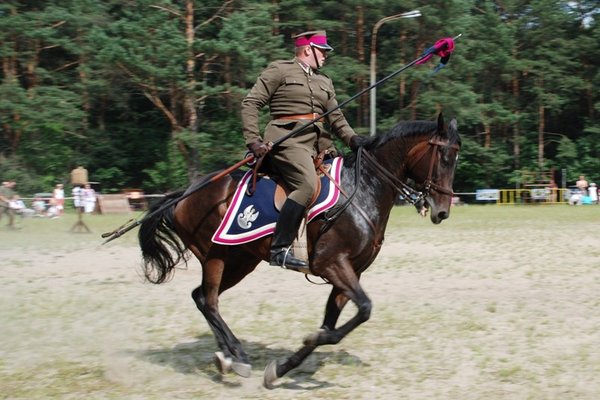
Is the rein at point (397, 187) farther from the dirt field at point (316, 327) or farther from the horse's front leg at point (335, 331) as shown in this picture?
the dirt field at point (316, 327)

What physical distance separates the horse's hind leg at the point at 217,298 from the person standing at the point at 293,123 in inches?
31.0

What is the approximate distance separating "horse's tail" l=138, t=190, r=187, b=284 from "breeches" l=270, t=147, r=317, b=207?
1.53 m

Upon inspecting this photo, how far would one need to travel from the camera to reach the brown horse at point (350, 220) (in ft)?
22.7

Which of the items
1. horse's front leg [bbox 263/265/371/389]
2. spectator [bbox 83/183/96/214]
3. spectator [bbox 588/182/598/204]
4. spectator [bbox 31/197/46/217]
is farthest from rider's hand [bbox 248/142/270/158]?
spectator [bbox 588/182/598/204]

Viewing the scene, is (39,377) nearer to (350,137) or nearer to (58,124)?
(350,137)

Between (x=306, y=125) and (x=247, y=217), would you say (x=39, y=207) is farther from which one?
(x=306, y=125)

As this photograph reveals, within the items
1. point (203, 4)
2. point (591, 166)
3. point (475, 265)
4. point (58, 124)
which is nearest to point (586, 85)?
point (591, 166)

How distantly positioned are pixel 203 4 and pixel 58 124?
10.6m

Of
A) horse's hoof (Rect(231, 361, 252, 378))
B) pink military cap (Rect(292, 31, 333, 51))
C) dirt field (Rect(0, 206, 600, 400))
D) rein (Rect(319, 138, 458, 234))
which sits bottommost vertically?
dirt field (Rect(0, 206, 600, 400))

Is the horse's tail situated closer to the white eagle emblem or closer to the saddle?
the white eagle emblem

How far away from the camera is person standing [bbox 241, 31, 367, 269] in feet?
23.0

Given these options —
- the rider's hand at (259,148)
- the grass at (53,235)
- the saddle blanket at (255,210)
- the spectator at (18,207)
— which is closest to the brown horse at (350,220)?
the saddle blanket at (255,210)

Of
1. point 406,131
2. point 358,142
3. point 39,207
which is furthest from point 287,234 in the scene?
point 39,207

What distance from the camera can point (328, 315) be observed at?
725 cm
